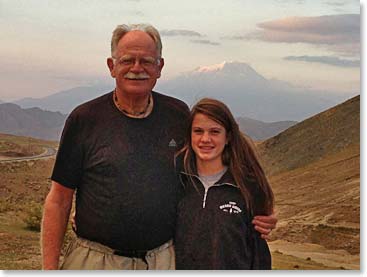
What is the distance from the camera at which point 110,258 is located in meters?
1.90

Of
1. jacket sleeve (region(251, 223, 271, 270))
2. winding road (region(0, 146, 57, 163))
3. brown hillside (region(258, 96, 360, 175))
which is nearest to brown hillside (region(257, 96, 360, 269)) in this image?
brown hillside (region(258, 96, 360, 175))

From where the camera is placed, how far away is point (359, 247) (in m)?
2.41

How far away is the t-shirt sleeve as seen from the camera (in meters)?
1.83

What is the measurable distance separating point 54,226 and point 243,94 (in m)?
0.98

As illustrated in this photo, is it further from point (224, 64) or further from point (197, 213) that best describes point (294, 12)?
point (197, 213)

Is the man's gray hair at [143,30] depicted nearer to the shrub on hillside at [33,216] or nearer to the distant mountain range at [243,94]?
the distant mountain range at [243,94]

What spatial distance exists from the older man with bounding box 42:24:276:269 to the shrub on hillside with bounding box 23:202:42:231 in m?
0.35

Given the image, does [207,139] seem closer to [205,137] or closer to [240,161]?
[205,137]

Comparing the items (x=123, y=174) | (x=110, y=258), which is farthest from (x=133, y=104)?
(x=110, y=258)

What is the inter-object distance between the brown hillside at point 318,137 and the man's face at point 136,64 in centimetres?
72

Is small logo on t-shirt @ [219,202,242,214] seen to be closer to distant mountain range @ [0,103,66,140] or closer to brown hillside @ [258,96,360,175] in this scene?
brown hillside @ [258,96,360,175]

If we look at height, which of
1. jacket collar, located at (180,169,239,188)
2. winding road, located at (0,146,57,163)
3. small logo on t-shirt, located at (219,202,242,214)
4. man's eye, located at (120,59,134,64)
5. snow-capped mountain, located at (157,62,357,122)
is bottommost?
small logo on t-shirt, located at (219,202,242,214)

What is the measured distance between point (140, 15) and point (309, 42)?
73cm

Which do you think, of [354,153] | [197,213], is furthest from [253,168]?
[354,153]
